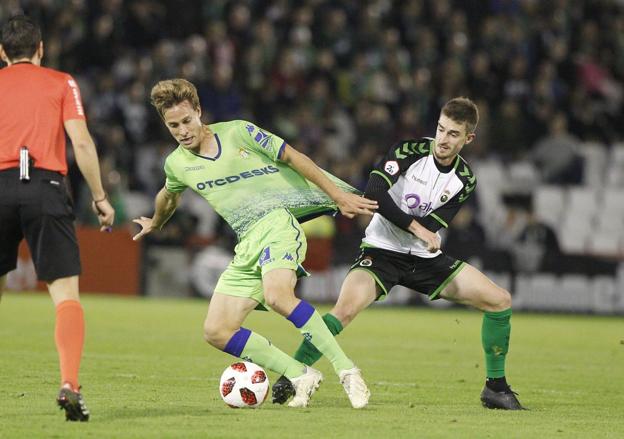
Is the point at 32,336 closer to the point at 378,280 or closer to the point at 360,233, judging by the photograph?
the point at 378,280

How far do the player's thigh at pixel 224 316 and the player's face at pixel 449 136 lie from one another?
1.82 m

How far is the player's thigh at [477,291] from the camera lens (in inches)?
344

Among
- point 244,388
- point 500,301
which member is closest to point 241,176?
point 244,388

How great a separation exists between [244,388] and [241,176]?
143 cm

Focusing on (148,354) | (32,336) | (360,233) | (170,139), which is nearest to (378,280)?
(148,354)

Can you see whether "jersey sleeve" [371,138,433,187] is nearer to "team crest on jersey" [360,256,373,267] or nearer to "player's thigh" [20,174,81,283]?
"team crest on jersey" [360,256,373,267]

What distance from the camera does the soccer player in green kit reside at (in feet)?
26.0

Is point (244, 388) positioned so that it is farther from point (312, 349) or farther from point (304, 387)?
point (312, 349)

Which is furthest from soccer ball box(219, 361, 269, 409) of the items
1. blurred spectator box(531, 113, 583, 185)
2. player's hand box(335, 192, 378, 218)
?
blurred spectator box(531, 113, 583, 185)

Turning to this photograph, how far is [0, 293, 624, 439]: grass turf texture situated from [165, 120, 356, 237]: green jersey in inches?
53.0

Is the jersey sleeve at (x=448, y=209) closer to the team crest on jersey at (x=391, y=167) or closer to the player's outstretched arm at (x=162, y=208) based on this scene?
the team crest on jersey at (x=391, y=167)

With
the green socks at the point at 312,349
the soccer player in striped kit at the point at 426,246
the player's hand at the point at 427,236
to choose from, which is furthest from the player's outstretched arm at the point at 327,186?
the green socks at the point at 312,349

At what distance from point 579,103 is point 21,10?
1042 cm

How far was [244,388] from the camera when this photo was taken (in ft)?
25.9
